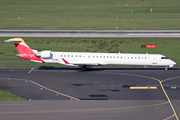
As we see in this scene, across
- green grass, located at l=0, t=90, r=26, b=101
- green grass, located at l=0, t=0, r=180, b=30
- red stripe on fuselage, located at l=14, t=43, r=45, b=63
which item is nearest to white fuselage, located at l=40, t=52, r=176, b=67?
red stripe on fuselage, located at l=14, t=43, r=45, b=63

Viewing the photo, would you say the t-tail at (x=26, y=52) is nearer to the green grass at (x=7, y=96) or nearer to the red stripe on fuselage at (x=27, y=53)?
the red stripe on fuselage at (x=27, y=53)

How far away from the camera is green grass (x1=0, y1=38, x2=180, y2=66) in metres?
62.2

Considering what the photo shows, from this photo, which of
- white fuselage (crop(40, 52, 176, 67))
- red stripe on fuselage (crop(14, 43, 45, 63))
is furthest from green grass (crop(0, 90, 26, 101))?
white fuselage (crop(40, 52, 176, 67))

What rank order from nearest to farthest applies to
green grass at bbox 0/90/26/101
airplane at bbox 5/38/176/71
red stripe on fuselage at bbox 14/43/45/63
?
1. green grass at bbox 0/90/26/101
2. airplane at bbox 5/38/176/71
3. red stripe on fuselage at bbox 14/43/45/63

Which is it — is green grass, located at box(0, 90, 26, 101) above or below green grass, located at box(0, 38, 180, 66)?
below

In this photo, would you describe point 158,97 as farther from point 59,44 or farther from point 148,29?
point 148,29

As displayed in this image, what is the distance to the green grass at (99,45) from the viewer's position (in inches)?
2449

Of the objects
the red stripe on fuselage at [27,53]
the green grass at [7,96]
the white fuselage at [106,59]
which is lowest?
the green grass at [7,96]

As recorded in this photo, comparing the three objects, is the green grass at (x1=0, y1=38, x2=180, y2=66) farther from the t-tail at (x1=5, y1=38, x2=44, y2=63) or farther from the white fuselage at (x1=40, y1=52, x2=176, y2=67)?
the white fuselage at (x1=40, y1=52, x2=176, y2=67)

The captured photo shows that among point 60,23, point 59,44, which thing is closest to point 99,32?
point 59,44

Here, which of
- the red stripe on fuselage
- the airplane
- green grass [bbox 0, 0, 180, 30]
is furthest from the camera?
green grass [bbox 0, 0, 180, 30]

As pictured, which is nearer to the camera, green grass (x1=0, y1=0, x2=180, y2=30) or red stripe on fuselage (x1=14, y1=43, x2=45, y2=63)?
red stripe on fuselage (x1=14, y1=43, x2=45, y2=63)

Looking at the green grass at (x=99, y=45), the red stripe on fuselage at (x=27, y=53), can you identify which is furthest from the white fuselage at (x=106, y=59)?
the green grass at (x=99, y=45)

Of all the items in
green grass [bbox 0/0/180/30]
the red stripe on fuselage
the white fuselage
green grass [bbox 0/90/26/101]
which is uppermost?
green grass [bbox 0/0/180/30]
